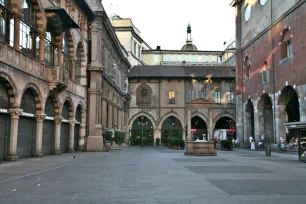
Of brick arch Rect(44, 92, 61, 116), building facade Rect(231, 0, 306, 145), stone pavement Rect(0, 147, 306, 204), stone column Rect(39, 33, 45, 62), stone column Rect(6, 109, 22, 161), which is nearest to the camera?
stone pavement Rect(0, 147, 306, 204)

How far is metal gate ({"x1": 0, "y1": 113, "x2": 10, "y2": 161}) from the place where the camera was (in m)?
19.3

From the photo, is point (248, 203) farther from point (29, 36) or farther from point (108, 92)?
point (108, 92)

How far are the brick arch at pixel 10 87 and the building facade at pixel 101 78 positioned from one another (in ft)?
48.2

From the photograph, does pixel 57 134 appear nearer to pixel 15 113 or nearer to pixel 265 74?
pixel 15 113

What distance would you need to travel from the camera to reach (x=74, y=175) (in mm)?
13891

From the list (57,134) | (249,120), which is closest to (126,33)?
(249,120)

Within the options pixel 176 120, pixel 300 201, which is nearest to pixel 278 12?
pixel 176 120

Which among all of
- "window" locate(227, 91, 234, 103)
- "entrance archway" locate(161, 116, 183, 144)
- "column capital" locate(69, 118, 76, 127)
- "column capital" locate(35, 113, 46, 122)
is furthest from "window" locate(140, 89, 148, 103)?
"column capital" locate(35, 113, 46, 122)

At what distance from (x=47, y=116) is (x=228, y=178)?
1594cm

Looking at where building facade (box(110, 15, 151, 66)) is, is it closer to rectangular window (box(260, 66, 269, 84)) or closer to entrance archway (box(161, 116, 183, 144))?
entrance archway (box(161, 116, 183, 144))

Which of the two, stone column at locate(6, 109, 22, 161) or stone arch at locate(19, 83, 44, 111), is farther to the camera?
stone arch at locate(19, 83, 44, 111)

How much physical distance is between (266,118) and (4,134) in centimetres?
3366

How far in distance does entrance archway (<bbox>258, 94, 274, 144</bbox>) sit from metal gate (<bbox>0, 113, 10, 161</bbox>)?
32310 millimetres

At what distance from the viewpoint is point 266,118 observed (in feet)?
150
